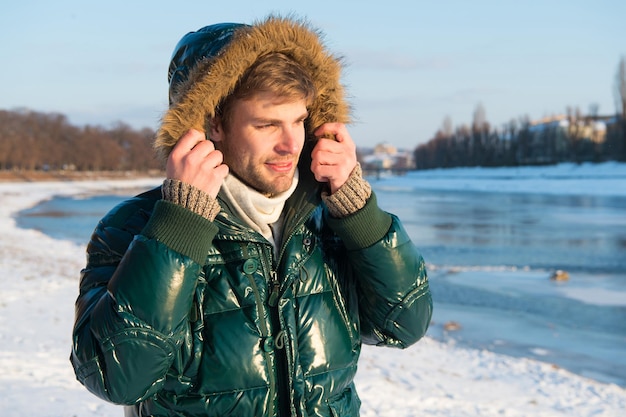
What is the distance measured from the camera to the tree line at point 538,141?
2202 inches

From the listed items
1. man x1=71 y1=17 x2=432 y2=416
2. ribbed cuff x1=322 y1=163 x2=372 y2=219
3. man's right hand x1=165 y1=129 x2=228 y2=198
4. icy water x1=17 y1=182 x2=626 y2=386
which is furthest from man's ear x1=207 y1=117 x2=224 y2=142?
icy water x1=17 y1=182 x2=626 y2=386

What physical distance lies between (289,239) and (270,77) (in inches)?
17.9

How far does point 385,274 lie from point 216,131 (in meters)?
0.65

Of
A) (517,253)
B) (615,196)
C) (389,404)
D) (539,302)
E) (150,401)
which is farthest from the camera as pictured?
(615,196)

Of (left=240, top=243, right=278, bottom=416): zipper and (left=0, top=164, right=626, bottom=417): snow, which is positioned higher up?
(left=240, top=243, right=278, bottom=416): zipper

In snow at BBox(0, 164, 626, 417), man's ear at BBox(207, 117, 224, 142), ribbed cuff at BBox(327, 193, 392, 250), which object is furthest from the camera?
snow at BBox(0, 164, 626, 417)

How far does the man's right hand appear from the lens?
1.63m

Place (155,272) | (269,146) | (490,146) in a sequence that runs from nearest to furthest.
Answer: (155,272) → (269,146) → (490,146)

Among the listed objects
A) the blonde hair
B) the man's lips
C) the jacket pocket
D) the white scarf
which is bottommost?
the jacket pocket

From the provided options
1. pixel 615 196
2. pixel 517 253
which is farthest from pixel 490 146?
pixel 517 253

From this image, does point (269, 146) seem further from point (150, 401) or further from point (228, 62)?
point (150, 401)

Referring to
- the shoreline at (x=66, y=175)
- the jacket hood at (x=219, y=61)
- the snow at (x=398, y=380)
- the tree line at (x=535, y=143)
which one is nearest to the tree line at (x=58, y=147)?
the shoreline at (x=66, y=175)

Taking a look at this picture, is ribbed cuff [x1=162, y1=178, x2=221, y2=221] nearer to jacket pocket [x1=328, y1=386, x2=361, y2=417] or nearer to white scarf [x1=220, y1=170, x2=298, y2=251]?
white scarf [x1=220, y1=170, x2=298, y2=251]

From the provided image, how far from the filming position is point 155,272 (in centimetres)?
155
